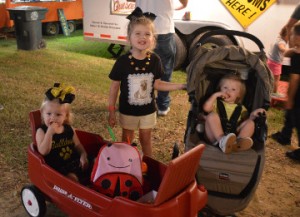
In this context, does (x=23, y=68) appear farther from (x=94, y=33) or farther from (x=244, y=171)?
(x=244, y=171)

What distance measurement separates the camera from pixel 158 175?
2.58 metres

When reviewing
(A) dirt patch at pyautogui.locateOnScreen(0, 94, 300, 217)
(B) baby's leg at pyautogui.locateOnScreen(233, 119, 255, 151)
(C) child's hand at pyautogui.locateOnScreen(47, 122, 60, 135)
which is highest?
(C) child's hand at pyautogui.locateOnScreen(47, 122, 60, 135)

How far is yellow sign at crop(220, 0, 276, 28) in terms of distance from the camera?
572 cm

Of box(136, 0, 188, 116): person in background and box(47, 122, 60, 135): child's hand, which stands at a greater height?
box(136, 0, 188, 116): person in background

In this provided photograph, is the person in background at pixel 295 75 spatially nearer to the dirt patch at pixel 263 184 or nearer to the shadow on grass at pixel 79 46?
the dirt patch at pixel 263 184

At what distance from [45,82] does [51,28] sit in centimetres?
553

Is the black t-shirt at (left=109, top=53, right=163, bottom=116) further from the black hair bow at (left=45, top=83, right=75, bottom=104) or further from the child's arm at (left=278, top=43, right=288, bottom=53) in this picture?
the child's arm at (left=278, top=43, right=288, bottom=53)

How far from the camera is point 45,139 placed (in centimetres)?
252

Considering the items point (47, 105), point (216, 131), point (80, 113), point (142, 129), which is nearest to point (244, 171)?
point (216, 131)

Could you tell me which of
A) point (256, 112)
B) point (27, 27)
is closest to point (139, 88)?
point (256, 112)

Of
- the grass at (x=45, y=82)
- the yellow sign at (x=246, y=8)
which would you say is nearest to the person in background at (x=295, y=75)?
the grass at (x=45, y=82)

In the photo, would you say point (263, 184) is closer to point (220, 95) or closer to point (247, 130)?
point (247, 130)

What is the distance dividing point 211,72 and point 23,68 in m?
4.70

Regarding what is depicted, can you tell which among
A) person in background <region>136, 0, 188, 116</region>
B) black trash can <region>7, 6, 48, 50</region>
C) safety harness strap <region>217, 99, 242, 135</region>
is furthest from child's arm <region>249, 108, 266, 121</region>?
black trash can <region>7, 6, 48, 50</region>
